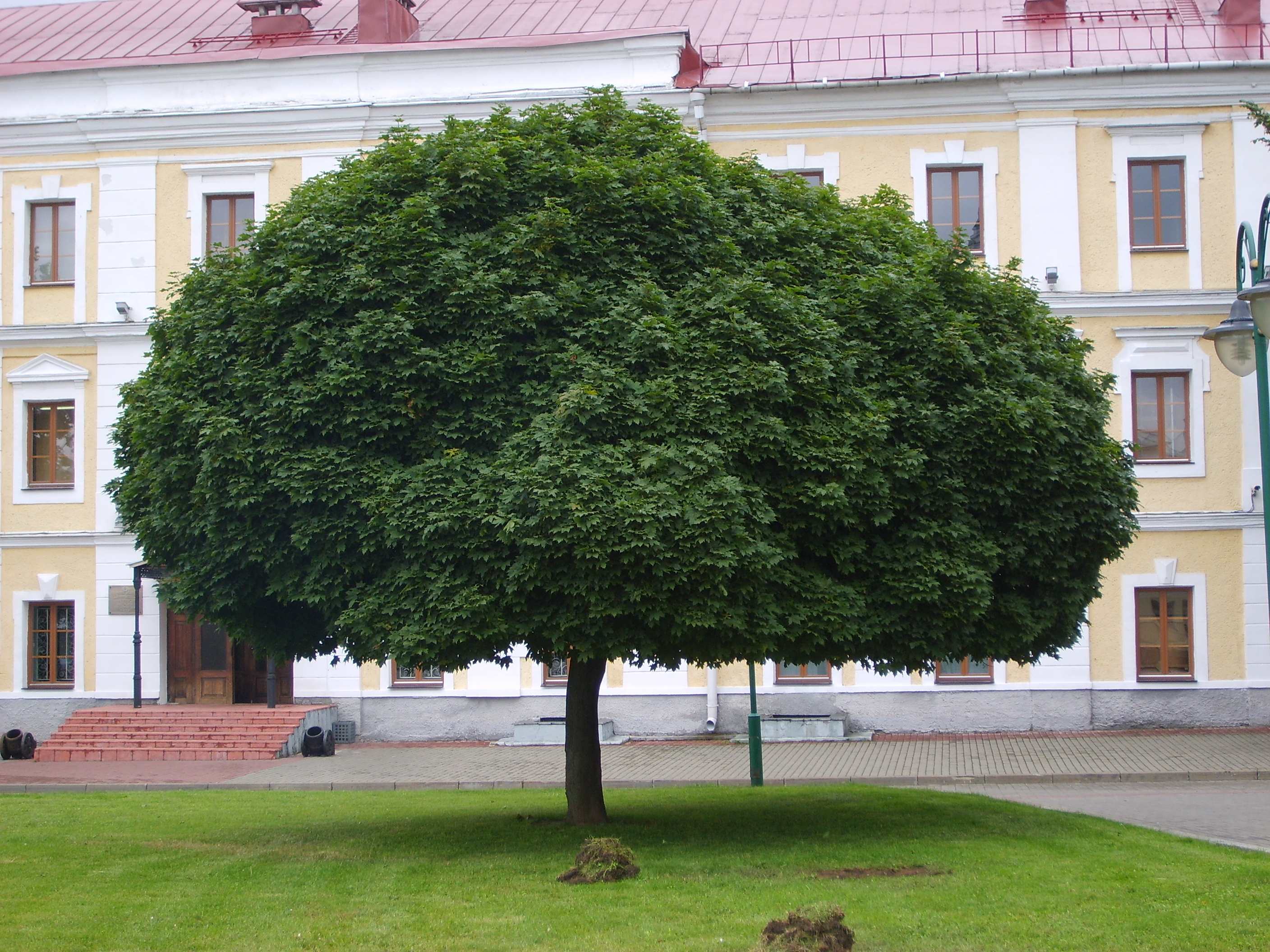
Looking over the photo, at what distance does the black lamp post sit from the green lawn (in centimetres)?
924

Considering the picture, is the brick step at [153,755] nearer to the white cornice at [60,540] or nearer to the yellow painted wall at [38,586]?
the yellow painted wall at [38,586]

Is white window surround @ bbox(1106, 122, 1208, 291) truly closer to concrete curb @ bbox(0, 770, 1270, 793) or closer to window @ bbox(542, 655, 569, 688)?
concrete curb @ bbox(0, 770, 1270, 793)

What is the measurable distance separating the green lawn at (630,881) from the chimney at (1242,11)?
17.5 metres

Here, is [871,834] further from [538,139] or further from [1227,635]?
[1227,635]

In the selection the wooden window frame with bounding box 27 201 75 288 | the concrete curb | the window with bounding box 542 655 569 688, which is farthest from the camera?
the wooden window frame with bounding box 27 201 75 288

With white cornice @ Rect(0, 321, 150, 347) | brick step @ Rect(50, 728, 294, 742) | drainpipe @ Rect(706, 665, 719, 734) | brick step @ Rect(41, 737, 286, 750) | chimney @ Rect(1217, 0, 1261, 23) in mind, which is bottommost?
brick step @ Rect(41, 737, 286, 750)

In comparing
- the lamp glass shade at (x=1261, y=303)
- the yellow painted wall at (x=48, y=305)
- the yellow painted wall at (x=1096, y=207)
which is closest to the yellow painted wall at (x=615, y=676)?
the yellow painted wall at (x=1096, y=207)

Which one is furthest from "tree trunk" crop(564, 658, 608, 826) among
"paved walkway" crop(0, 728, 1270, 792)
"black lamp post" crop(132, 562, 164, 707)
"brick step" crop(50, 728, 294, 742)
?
"black lamp post" crop(132, 562, 164, 707)

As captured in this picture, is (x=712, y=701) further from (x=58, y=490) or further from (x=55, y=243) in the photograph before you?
(x=55, y=243)

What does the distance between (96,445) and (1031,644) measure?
18.9 metres

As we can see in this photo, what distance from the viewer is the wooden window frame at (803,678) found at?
23438 millimetres

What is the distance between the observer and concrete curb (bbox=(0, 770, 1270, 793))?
18188mm

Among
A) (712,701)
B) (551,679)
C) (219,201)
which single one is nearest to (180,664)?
(551,679)

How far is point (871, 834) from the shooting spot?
1191 centimetres
